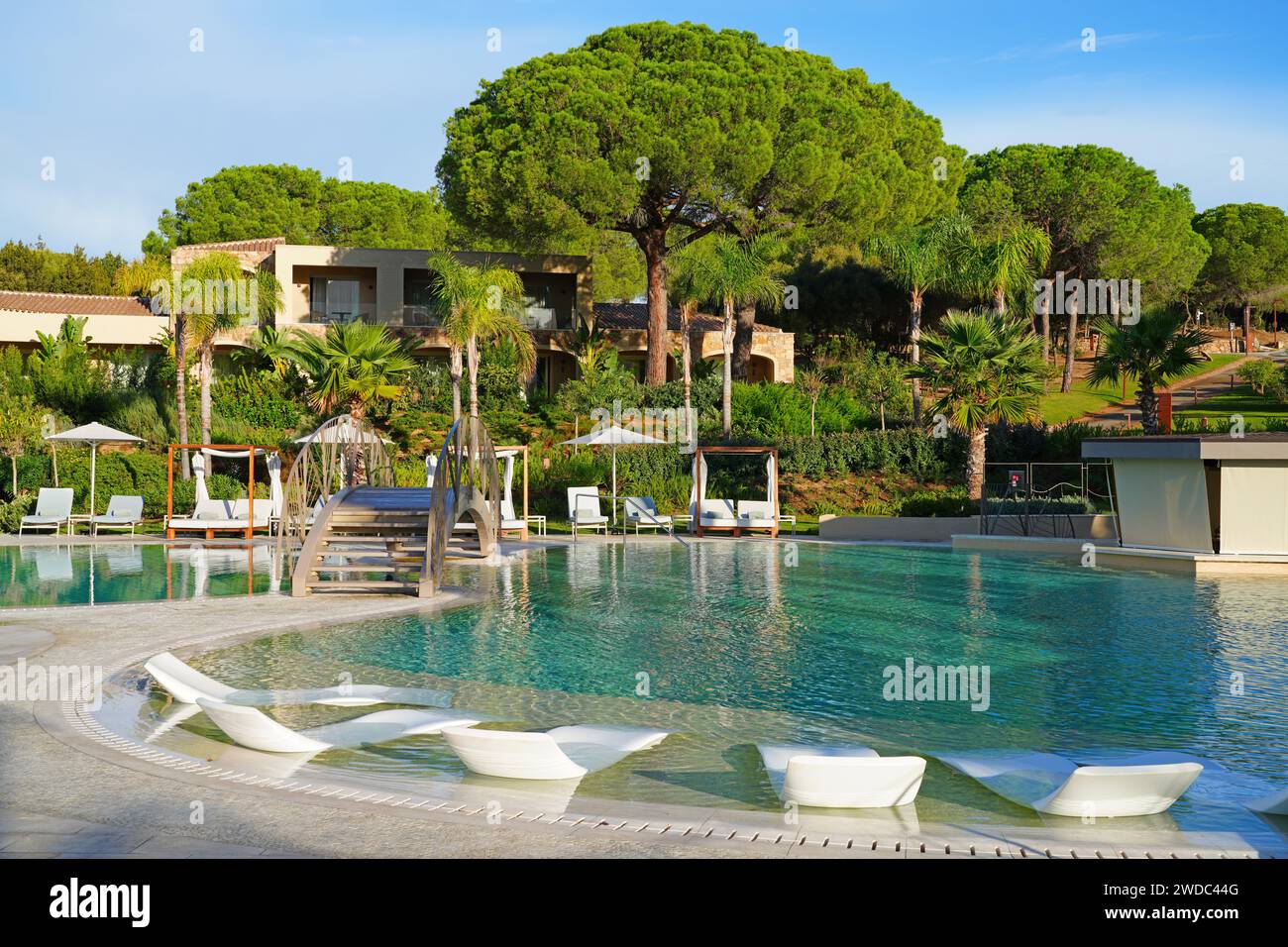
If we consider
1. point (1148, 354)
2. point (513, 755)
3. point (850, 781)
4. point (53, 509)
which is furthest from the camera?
point (1148, 354)

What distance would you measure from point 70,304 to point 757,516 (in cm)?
2856

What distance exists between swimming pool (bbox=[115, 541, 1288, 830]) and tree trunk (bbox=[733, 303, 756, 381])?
22021 mm

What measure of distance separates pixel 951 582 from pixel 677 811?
11757mm

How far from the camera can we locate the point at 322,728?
7.34m

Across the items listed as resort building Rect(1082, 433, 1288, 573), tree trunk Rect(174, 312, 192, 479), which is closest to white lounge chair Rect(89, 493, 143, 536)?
tree trunk Rect(174, 312, 192, 479)

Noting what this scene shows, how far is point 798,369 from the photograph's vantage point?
3912 centimetres

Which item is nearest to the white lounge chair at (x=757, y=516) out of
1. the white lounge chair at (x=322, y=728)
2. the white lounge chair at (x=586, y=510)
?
the white lounge chair at (x=586, y=510)

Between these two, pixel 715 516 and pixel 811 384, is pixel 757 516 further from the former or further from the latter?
pixel 811 384

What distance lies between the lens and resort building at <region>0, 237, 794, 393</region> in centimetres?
3747

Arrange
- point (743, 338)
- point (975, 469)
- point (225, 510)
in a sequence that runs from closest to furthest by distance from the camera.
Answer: point (225, 510) < point (975, 469) < point (743, 338)

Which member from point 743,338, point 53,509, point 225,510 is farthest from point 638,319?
point 53,509

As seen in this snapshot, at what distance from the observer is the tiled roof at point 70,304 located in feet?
126

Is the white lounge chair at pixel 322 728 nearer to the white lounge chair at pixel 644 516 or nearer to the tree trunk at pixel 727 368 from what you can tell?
the white lounge chair at pixel 644 516
